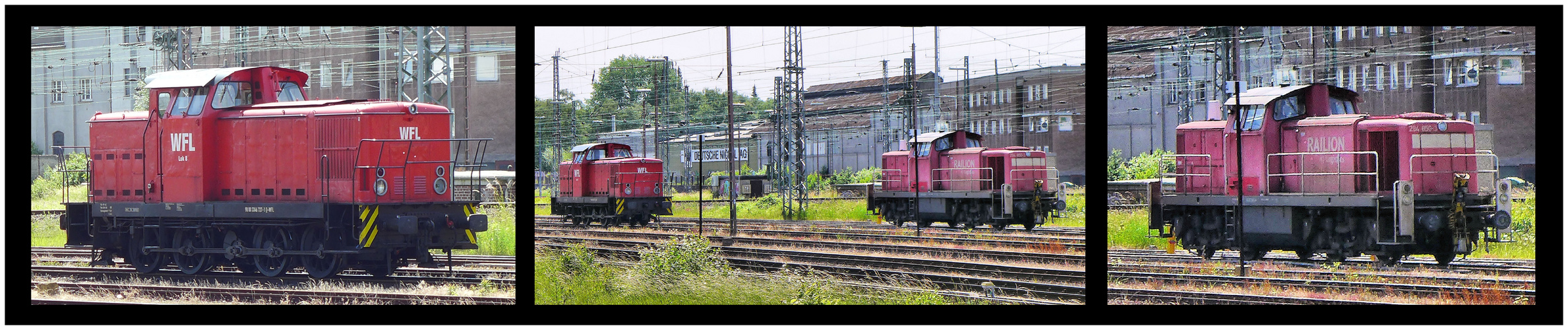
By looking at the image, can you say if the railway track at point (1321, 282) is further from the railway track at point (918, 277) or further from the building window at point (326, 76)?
the building window at point (326, 76)

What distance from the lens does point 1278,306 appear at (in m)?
7.50

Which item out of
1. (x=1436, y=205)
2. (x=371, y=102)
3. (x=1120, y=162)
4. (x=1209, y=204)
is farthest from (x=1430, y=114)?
(x=371, y=102)

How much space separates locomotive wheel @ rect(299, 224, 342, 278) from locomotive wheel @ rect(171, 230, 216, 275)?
135 centimetres

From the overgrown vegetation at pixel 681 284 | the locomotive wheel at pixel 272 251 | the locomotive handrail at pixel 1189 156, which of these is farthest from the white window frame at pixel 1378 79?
the locomotive wheel at pixel 272 251

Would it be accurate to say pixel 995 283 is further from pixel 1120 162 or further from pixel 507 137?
pixel 507 137

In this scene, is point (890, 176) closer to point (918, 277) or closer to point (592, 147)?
point (592, 147)

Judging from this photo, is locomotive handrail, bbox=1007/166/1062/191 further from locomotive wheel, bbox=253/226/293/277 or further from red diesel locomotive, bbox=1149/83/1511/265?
locomotive wheel, bbox=253/226/293/277

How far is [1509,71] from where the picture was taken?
15.5 meters

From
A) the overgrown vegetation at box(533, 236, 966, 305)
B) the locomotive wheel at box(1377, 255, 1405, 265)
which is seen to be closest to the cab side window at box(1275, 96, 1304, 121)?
the locomotive wheel at box(1377, 255, 1405, 265)

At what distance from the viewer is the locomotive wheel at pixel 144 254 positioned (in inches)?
472

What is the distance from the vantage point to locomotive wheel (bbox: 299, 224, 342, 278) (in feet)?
36.5

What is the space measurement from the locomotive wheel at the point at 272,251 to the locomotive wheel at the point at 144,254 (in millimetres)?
1491

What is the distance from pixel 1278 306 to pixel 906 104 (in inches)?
683

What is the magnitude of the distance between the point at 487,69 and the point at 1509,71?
1604 centimetres
